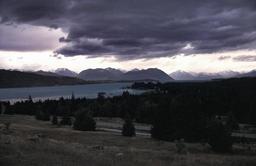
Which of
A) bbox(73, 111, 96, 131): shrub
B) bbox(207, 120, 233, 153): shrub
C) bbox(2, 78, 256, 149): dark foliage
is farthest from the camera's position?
bbox(73, 111, 96, 131): shrub

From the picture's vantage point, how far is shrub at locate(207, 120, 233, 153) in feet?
179

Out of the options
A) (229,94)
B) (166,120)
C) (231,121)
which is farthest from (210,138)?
(229,94)

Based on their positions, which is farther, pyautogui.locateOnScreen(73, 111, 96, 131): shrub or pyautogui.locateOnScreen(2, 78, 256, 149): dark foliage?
pyautogui.locateOnScreen(73, 111, 96, 131): shrub

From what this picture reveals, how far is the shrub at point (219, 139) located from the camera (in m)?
54.5

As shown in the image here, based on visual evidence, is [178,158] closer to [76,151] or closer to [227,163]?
[227,163]

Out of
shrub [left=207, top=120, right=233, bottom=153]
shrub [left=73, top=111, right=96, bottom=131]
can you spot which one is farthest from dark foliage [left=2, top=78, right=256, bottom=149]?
shrub [left=207, top=120, right=233, bottom=153]

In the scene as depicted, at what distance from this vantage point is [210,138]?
5672 centimetres

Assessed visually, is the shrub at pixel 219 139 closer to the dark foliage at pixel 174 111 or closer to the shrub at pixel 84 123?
the dark foliage at pixel 174 111

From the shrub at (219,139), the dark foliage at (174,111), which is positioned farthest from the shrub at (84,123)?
the shrub at (219,139)

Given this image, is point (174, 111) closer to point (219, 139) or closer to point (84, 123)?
point (84, 123)

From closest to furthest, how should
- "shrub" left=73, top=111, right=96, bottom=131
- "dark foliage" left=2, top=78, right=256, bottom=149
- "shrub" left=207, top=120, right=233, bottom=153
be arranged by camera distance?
"shrub" left=207, top=120, right=233, bottom=153 → "dark foliage" left=2, top=78, right=256, bottom=149 → "shrub" left=73, top=111, right=96, bottom=131

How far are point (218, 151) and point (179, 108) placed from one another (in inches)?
1583

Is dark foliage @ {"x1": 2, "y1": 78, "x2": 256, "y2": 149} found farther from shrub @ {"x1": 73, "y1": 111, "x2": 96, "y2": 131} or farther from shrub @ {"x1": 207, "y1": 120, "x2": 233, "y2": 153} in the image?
shrub @ {"x1": 207, "y1": 120, "x2": 233, "y2": 153}

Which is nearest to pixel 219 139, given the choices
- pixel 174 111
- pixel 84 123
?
pixel 174 111
